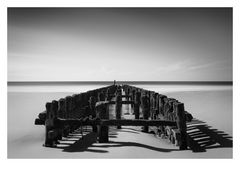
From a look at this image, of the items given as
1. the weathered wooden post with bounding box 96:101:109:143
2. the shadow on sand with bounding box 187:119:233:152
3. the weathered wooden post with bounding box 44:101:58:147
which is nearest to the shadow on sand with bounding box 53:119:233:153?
the shadow on sand with bounding box 187:119:233:152

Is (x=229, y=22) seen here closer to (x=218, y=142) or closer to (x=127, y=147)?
(x=218, y=142)

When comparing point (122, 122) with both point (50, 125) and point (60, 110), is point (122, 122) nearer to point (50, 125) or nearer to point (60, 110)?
point (50, 125)

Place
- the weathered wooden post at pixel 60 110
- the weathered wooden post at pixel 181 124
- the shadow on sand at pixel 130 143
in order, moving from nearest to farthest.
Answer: the weathered wooden post at pixel 181 124 < the shadow on sand at pixel 130 143 < the weathered wooden post at pixel 60 110

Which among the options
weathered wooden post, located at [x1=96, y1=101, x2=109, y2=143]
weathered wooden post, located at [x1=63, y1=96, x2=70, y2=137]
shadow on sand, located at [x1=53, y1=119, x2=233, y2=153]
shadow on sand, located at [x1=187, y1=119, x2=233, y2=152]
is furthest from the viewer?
weathered wooden post, located at [x1=63, y1=96, x2=70, y2=137]

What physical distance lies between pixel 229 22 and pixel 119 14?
3582mm

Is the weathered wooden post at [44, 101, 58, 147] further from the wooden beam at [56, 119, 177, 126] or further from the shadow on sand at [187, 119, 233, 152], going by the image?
the shadow on sand at [187, 119, 233, 152]

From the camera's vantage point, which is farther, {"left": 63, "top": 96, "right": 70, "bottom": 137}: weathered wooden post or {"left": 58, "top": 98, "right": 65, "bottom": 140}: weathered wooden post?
{"left": 63, "top": 96, "right": 70, "bottom": 137}: weathered wooden post

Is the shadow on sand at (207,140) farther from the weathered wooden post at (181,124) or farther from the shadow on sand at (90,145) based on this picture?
the shadow on sand at (90,145)

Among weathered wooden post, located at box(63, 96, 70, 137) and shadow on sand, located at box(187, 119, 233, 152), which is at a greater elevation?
weathered wooden post, located at box(63, 96, 70, 137)

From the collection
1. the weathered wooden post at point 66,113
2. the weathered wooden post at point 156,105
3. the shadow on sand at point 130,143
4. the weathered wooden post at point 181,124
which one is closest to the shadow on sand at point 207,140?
the shadow on sand at point 130,143

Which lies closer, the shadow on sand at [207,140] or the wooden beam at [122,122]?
the wooden beam at [122,122]
